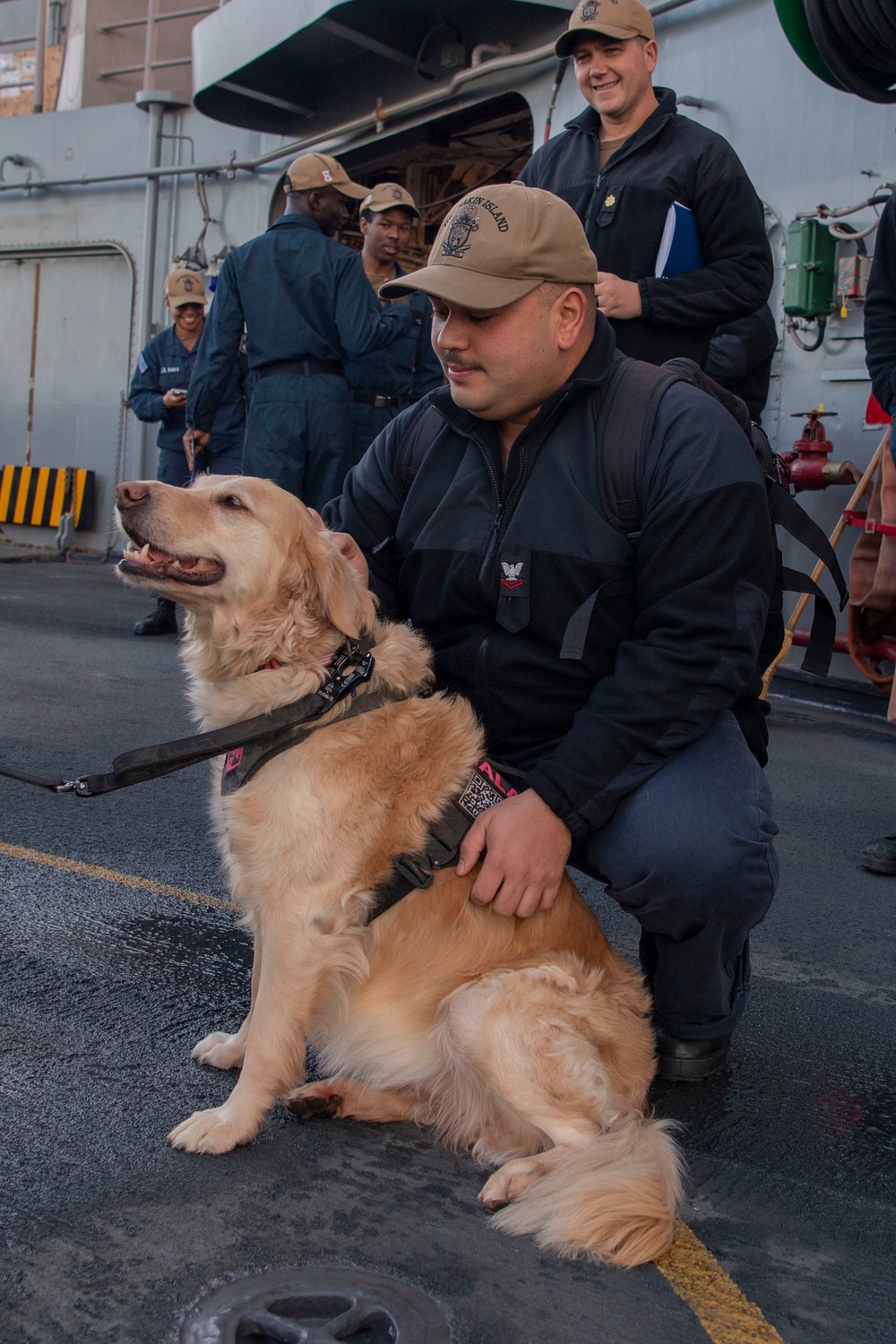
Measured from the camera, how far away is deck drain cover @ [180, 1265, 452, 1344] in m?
1.65

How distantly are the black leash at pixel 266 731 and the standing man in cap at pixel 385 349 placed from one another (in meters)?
4.08

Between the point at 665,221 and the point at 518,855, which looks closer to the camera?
the point at 518,855

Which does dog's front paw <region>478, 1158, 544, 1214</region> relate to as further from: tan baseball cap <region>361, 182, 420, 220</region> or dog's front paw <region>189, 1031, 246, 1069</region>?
tan baseball cap <region>361, 182, 420, 220</region>

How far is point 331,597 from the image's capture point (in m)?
2.40

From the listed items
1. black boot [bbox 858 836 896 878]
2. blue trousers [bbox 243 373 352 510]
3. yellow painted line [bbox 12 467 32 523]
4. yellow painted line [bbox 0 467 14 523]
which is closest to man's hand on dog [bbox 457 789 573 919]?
black boot [bbox 858 836 896 878]

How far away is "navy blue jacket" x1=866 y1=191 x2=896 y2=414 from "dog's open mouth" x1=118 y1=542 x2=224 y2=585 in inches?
107

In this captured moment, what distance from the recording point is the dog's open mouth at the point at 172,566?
2.34m

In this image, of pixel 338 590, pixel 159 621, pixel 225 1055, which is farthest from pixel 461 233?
pixel 159 621

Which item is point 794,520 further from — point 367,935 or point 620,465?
point 367,935

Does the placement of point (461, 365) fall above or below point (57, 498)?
above

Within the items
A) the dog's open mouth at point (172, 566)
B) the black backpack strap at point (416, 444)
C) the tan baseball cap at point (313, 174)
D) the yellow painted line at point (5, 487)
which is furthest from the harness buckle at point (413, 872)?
the yellow painted line at point (5, 487)

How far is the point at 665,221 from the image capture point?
3.69 meters

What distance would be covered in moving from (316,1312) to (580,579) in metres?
1.45

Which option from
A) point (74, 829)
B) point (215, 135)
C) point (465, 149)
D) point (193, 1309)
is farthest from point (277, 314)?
point (215, 135)
